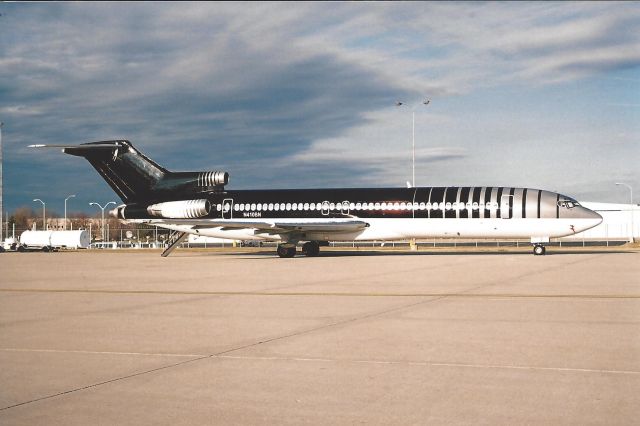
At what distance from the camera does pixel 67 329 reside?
38.8 ft

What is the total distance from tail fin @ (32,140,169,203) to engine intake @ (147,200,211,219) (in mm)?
1753

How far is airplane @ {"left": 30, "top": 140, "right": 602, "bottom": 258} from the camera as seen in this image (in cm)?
3794

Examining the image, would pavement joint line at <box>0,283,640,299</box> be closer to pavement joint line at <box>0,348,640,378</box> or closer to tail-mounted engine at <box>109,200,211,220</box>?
pavement joint line at <box>0,348,640,378</box>

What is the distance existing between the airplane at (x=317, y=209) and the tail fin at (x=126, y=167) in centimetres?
6

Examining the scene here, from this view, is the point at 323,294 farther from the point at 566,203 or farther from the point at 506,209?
the point at 566,203

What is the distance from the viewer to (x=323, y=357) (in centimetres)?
910

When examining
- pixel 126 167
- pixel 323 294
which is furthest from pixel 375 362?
pixel 126 167

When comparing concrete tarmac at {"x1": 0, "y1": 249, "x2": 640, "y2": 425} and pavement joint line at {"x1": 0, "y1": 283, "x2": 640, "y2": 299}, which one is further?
pavement joint line at {"x1": 0, "y1": 283, "x2": 640, "y2": 299}

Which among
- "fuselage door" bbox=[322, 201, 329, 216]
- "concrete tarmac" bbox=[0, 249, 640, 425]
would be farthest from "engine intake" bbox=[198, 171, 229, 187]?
"concrete tarmac" bbox=[0, 249, 640, 425]

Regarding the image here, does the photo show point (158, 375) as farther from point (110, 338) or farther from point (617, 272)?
point (617, 272)

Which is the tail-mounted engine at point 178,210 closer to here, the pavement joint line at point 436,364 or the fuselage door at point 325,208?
the fuselage door at point 325,208

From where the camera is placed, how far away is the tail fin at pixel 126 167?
44.2 meters

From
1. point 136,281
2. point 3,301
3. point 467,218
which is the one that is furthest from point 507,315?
point 467,218

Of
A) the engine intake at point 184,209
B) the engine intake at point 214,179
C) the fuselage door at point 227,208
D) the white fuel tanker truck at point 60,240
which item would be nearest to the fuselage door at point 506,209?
the fuselage door at point 227,208
